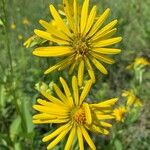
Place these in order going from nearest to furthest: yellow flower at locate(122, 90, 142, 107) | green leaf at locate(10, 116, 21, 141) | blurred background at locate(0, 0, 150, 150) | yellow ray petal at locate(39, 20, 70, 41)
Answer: yellow ray petal at locate(39, 20, 70, 41), blurred background at locate(0, 0, 150, 150), green leaf at locate(10, 116, 21, 141), yellow flower at locate(122, 90, 142, 107)

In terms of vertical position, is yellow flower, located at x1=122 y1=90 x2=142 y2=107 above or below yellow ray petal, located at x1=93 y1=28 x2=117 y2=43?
below

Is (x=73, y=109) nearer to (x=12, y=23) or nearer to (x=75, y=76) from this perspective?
(x=75, y=76)

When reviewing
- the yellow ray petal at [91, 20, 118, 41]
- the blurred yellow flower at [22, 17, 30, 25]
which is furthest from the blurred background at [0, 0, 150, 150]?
the yellow ray petal at [91, 20, 118, 41]

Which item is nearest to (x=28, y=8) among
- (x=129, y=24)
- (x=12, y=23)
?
(x=12, y=23)

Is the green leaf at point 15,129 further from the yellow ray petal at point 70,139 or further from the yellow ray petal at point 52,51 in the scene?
the yellow ray petal at point 52,51

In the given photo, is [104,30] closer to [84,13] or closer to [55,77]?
[84,13]

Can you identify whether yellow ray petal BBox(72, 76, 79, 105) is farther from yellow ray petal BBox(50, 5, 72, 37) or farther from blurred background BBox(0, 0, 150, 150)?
blurred background BBox(0, 0, 150, 150)
